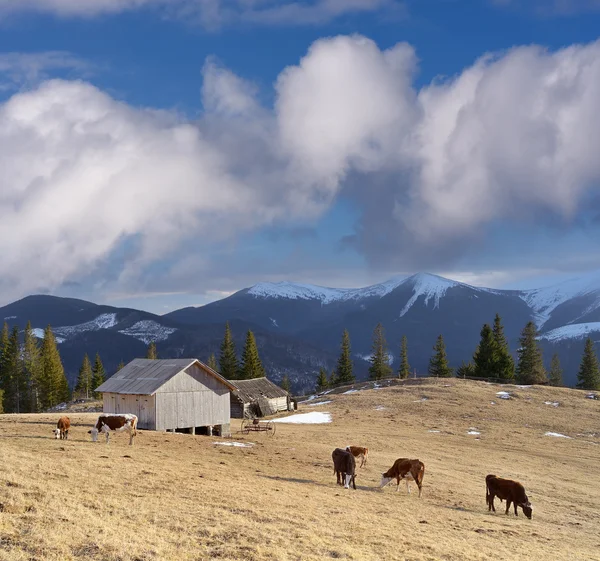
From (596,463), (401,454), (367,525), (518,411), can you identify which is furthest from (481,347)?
(367,525)

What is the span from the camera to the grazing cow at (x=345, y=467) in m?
24.5

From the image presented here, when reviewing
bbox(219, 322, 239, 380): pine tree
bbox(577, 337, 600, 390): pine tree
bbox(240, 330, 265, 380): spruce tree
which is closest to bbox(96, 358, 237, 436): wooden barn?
bbox(240, 330, 265, 380): spruce tree

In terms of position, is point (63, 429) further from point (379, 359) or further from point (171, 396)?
point (379, 359)

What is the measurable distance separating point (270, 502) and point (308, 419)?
41.5m

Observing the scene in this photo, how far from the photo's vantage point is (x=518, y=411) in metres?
62.5

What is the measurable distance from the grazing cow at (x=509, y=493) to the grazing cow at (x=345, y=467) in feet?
19.4

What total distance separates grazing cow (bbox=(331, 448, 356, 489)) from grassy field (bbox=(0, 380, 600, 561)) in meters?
0.86

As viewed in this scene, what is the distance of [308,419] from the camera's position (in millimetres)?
59469

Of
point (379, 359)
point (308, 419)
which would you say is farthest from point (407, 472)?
point (379, 359)

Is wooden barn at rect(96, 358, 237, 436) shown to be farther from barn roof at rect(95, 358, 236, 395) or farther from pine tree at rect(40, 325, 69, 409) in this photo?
pine tree at rect(40, 325, 69, 409)

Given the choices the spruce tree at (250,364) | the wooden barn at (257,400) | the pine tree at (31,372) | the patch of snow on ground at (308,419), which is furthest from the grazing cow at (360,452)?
the pine tree at (31,372)

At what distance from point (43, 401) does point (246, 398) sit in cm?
4585

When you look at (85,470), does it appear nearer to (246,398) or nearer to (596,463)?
(596,463)

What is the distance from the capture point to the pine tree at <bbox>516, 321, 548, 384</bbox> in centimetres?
9469
